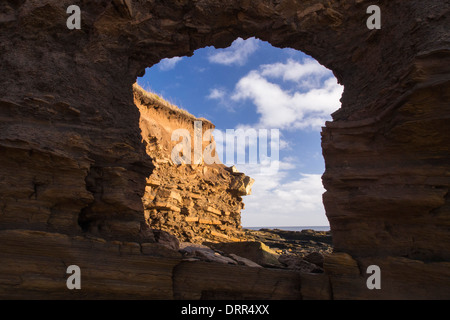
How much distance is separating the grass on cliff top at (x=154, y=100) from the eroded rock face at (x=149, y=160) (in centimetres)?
732

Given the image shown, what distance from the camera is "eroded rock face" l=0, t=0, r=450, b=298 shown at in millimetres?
4777

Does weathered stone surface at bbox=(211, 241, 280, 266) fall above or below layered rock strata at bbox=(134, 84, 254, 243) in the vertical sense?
below

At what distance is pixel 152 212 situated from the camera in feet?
38.9

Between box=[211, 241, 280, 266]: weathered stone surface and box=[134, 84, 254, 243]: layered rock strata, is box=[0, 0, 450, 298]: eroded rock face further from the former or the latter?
box=[134, 84, 254, 243]: layered rock strata

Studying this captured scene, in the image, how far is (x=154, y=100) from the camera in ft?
49.0

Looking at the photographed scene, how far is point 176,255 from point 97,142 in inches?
109

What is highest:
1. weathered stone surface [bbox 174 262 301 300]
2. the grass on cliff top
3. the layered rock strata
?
the grass on cliff top

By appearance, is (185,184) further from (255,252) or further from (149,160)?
(149,160)

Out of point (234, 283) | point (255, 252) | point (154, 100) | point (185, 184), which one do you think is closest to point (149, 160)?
point (234, 283)

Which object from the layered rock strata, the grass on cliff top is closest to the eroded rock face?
the layered rock strata

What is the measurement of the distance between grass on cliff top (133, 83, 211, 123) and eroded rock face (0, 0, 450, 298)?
24.0 ft
